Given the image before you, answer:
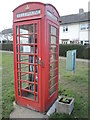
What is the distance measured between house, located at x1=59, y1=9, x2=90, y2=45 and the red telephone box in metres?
18.4

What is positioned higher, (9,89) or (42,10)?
(42,10)

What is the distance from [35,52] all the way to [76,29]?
1983 cm

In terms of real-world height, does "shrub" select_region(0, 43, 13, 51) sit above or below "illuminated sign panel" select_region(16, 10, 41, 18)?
above

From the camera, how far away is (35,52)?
9.70ft

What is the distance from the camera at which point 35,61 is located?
2.97 m

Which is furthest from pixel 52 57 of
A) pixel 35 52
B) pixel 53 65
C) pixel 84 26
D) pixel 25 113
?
pixel 84 26

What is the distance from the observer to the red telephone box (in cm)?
276

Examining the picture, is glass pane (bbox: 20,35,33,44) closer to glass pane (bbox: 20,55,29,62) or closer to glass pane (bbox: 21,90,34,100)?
glass pane (bbox: 20,55,29,62)

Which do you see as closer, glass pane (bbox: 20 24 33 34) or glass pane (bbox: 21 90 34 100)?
glass pane (bbox: 20 24 33 34)

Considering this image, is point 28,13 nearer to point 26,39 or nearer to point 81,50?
point 26,39

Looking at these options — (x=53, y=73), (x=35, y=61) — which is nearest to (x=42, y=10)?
(x=35, y=61)

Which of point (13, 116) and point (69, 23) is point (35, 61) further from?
point (69, 23)

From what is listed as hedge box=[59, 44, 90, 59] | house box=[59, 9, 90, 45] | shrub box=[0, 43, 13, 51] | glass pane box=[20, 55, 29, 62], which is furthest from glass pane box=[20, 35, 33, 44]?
shrub box=[0, 43, 13, 51]

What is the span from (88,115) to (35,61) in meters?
1.91
